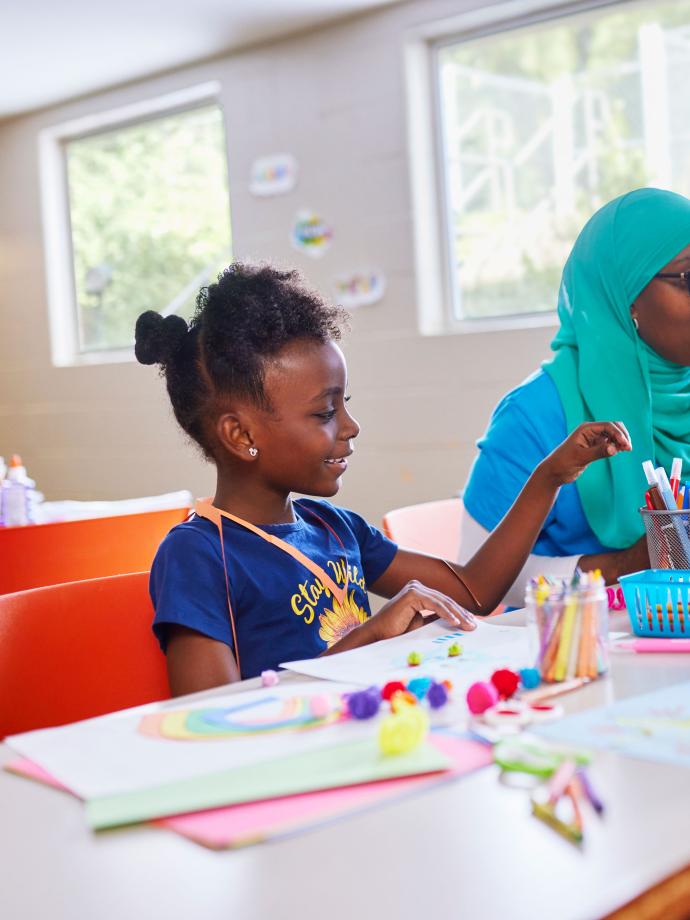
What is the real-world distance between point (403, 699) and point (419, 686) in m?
0.04

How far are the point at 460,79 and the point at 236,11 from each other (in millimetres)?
774

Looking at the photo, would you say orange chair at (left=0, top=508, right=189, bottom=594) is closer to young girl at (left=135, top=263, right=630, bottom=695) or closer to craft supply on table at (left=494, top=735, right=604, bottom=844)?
young girl at (left=135, top=263, right=630, bottom=695)

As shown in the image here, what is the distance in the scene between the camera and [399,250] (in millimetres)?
3877

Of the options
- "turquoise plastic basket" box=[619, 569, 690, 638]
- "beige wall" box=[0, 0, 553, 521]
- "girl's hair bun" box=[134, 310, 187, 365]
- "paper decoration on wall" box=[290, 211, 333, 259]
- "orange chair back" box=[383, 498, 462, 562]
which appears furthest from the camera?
"paper decoration on wall" box=[290, 211, 333, 259]

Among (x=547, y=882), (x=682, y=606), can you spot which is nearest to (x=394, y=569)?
(x=682, y=606)

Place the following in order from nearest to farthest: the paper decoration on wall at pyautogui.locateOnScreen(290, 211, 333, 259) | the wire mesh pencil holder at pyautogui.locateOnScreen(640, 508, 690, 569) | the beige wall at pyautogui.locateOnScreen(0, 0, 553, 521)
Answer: the wire mesh pencil holder at pyautogui.locateOnScreen(640, 508, 690, 569), the beige wall at pyautogui.locateOnScreen(0, 0, 553, 521), the paper decoration on wall at pyautogui.locateOnScreen(290, 211, 333, 259)

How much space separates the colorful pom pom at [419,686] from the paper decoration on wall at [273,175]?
3.43m

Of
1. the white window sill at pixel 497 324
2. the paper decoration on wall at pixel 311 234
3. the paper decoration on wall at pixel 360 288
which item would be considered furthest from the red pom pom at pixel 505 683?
the paper decoration on wall at pixel 311 234

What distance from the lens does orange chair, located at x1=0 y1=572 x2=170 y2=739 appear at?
1224 millimetres

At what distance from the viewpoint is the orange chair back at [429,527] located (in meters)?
1.91

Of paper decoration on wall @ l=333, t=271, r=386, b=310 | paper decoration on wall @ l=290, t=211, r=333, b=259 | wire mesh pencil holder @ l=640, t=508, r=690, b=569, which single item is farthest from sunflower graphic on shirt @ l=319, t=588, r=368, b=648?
paper decoration on wall @ l=290, t=211, r=333, b=259

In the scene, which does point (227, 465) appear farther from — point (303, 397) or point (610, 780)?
point (610, 780)

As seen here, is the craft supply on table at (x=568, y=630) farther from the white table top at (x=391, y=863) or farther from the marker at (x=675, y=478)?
the marker at (x=675, y=478)

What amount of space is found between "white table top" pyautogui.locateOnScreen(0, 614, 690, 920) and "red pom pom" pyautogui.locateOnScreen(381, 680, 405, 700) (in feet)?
0.60
